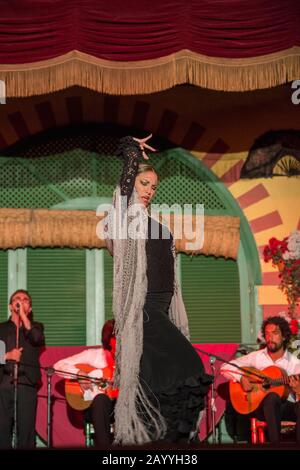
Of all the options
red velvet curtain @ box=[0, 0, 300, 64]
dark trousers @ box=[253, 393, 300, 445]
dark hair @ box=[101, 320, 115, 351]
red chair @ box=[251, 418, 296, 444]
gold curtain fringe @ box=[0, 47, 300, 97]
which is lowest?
red chair @ box=[251, 418, 296, 444]

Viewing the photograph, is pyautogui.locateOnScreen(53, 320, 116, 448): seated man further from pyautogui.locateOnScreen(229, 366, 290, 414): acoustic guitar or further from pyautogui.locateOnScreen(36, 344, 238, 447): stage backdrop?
pyautogui.locateOnScreen(229, 366, 290, 414): acoustic guitar

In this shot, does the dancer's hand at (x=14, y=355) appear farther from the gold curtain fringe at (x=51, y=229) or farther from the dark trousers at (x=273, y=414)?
the dark trousers at (x=273, y=414)

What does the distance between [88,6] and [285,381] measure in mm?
3334

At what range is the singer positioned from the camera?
7371 mm

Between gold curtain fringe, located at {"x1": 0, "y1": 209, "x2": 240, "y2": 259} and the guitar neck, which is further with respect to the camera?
gold curtain fringe, located at {"x1": 0, "y1": 209, "x2": 240, "y2": 259}

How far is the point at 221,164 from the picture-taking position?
28.7 ft

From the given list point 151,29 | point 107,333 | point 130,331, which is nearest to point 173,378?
point 130,331

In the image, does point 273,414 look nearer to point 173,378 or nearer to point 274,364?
point 274,364

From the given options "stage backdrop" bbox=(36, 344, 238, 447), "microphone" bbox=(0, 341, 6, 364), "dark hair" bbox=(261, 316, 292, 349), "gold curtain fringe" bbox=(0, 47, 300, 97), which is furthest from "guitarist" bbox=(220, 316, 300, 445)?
"gold curtain fringe" bbox=(0, 47, 300, 97)

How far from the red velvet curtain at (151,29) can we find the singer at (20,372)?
80.3 inches

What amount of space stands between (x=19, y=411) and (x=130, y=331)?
2.59 metres

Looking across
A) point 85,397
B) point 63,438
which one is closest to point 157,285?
point 85,397

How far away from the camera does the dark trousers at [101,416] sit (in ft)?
23.6

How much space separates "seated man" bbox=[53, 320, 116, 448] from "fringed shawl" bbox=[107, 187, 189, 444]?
210cm
